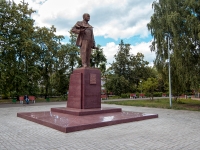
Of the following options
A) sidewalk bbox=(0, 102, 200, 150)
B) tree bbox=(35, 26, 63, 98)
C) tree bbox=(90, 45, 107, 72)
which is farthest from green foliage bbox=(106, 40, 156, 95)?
sidewalk bbox=(0, 102, 200, 150)

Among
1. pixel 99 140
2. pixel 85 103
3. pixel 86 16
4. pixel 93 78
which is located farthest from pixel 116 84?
pixel 99 140

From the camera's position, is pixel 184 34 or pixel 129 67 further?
pixel 129 67

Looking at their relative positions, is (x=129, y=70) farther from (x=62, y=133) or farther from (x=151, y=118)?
(x=62, y=133)

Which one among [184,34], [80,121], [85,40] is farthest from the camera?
[184,34]

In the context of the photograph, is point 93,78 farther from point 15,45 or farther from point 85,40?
point 15,45

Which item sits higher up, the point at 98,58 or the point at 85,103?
the point at 98,58

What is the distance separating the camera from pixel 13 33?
821 inches

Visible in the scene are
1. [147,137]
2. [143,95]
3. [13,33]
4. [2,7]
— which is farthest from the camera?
[143,95]

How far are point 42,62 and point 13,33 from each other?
18.4ft

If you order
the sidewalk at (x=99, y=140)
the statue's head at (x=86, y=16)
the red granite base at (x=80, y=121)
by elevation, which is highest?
the statue's head at (x=86, y=16)

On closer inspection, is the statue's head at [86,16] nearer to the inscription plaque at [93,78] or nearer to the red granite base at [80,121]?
the inscription plaque at [93,78]

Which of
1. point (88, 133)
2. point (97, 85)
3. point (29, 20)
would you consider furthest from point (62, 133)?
point (29, 20)

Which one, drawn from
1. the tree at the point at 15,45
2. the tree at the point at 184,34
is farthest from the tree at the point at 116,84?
the tree at the point at 184,34

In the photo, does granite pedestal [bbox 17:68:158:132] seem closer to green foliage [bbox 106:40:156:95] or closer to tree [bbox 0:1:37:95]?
tree [bbox 0:1:37:95]
